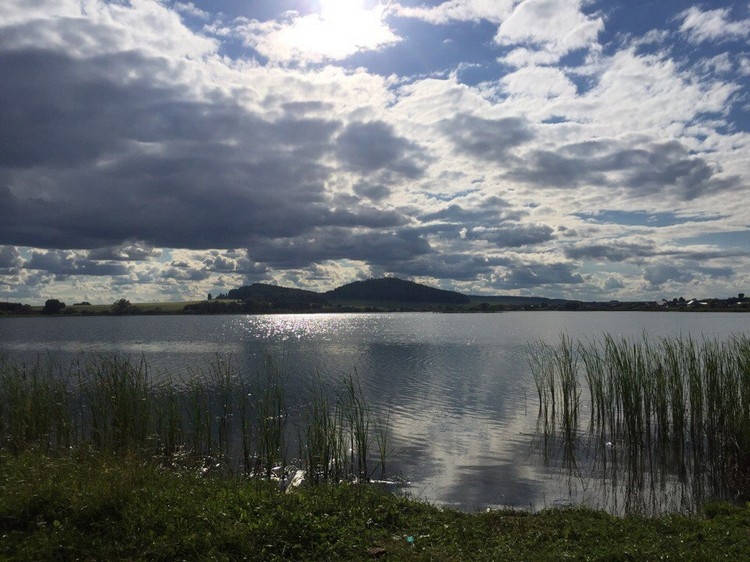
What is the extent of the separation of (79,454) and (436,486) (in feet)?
30.5

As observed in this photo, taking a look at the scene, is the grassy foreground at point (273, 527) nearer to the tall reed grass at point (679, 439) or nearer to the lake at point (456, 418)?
the lake at point (456, 418)

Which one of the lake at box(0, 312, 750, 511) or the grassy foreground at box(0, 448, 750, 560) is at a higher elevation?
the grassy foreground at box(0, 448, 750, 560)

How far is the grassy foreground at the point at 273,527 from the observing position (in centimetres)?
810

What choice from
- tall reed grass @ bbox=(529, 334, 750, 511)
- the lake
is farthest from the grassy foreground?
tall reed grass @ bbox=(529, 334, 750, 511)

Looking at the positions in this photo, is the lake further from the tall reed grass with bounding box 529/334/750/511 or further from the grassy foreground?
the grassy foreground

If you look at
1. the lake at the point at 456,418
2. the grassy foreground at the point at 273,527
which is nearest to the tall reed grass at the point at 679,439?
the lake at the point at 456,418

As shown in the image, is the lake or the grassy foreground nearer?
the grassy foreground

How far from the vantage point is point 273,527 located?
28.6ft

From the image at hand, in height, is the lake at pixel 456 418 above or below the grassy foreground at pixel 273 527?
below

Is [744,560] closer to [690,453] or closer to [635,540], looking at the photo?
[635,540]

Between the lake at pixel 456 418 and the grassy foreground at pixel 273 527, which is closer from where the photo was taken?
the grassy foreground at pixel 273 527

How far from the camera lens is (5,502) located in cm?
871

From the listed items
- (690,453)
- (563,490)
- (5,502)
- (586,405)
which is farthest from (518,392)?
(5,502)

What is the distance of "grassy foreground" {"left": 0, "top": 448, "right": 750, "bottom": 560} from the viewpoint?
8.10 metres
